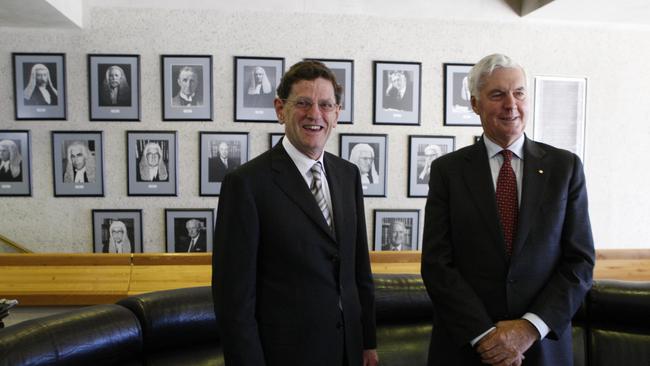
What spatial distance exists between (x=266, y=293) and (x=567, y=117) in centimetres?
403

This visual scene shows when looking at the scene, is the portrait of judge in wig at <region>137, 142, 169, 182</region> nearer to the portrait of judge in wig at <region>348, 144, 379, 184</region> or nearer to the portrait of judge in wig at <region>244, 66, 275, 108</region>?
the portrait of judge in wig at <region>244, 66, 275, 108</region>

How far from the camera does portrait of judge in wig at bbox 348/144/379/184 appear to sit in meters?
4.27

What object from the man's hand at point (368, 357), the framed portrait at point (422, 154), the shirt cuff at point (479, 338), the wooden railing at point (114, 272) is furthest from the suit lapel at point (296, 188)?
the framed portrait at point (422, 154)

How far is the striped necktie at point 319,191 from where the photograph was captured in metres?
1.51

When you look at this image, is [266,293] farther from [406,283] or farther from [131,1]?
[131,1]

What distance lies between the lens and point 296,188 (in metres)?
1.46

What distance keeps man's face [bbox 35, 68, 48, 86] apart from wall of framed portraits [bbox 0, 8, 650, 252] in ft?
0.13

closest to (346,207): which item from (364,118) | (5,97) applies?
(364,118)

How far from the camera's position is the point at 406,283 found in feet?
7.80

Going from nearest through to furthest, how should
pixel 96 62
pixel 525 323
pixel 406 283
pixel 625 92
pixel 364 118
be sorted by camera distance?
pixel 525 323 < pixel 406 283 < pixel 96 62 < pixel 364 118 < pixel 625 92

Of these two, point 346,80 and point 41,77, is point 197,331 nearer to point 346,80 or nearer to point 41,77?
point 346,80

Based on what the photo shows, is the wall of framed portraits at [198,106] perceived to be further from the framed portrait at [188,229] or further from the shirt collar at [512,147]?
the shirt collar at [512,147]

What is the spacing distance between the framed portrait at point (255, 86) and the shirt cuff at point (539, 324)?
2.99 m

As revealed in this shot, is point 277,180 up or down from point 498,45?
down
